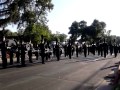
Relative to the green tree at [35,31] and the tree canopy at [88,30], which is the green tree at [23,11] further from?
the tree canopy at [88,30]

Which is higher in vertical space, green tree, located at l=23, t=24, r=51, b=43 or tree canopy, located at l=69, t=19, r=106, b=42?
tree canopy, located at l=69, t=19, r=106, b=42

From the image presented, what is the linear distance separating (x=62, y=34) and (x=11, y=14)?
83.8 m

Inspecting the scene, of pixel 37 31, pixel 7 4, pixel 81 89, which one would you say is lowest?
pixel 81 89

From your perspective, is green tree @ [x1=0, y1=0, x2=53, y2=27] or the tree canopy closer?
green tree @ [x1=0, y1=0, x2=53, y2=27]

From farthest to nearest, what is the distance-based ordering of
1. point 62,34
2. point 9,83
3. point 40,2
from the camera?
1. point 62,34
2. point 40,2
3. point 9,83

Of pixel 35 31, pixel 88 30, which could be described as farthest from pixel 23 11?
pixel 88 30

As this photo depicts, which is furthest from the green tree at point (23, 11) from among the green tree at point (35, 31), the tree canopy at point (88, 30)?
the tree canopy at point (88, 30)

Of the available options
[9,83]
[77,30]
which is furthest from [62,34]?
[9,83]

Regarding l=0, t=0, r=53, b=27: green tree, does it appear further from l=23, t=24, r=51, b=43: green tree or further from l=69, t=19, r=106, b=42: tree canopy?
l=69, t=19, r=106, b=42: tree canopy

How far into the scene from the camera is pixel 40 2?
4512 centimetres

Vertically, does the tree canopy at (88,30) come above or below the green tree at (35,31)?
above

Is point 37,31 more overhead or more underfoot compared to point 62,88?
more overhead

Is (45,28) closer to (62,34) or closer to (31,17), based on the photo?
(31,17)

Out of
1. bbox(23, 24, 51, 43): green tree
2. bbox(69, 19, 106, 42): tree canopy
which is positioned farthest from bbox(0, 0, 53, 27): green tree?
bbox(69, 19, 106, 42): tree canopy
